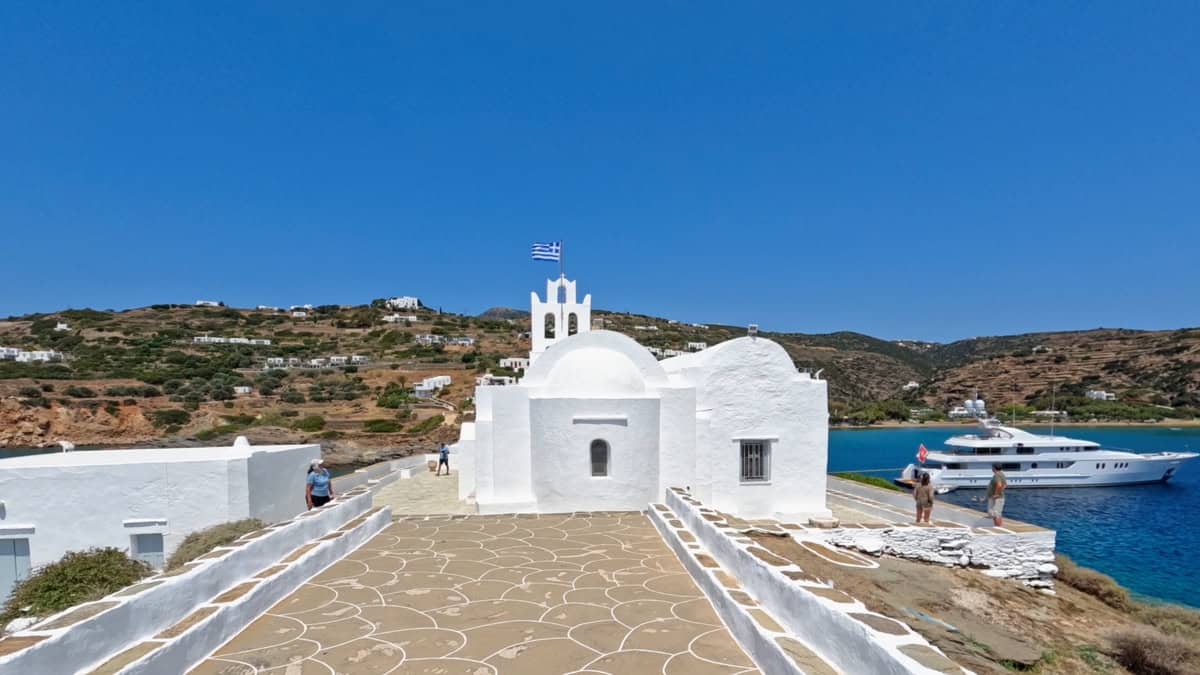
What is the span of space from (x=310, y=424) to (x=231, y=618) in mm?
40032

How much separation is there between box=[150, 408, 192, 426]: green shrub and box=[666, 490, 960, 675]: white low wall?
46890mm

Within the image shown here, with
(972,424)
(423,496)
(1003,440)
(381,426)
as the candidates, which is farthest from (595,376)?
(972,424)

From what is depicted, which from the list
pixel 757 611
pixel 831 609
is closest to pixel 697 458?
pixel 757 611

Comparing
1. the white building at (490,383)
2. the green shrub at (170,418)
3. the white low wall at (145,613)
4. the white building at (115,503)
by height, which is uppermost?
the white building at (490,383)

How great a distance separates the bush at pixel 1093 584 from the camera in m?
13.4

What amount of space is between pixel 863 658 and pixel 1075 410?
7672cm

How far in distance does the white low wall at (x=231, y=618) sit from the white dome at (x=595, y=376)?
216 inches

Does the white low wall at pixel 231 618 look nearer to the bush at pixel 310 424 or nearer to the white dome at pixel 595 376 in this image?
the white dome at pixel 595 376

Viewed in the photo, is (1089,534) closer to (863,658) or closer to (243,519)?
(863,658)

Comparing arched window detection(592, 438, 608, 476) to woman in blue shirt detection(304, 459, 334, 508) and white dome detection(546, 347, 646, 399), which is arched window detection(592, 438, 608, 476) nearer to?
white dome detection(546, 347, 646, 399)

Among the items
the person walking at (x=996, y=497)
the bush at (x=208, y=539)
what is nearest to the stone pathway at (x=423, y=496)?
the bush at (x=208, y=539)

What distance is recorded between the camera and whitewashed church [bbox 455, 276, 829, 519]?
448 inches

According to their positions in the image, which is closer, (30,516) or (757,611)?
(757,611)

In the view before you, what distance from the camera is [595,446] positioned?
37.8 ft
